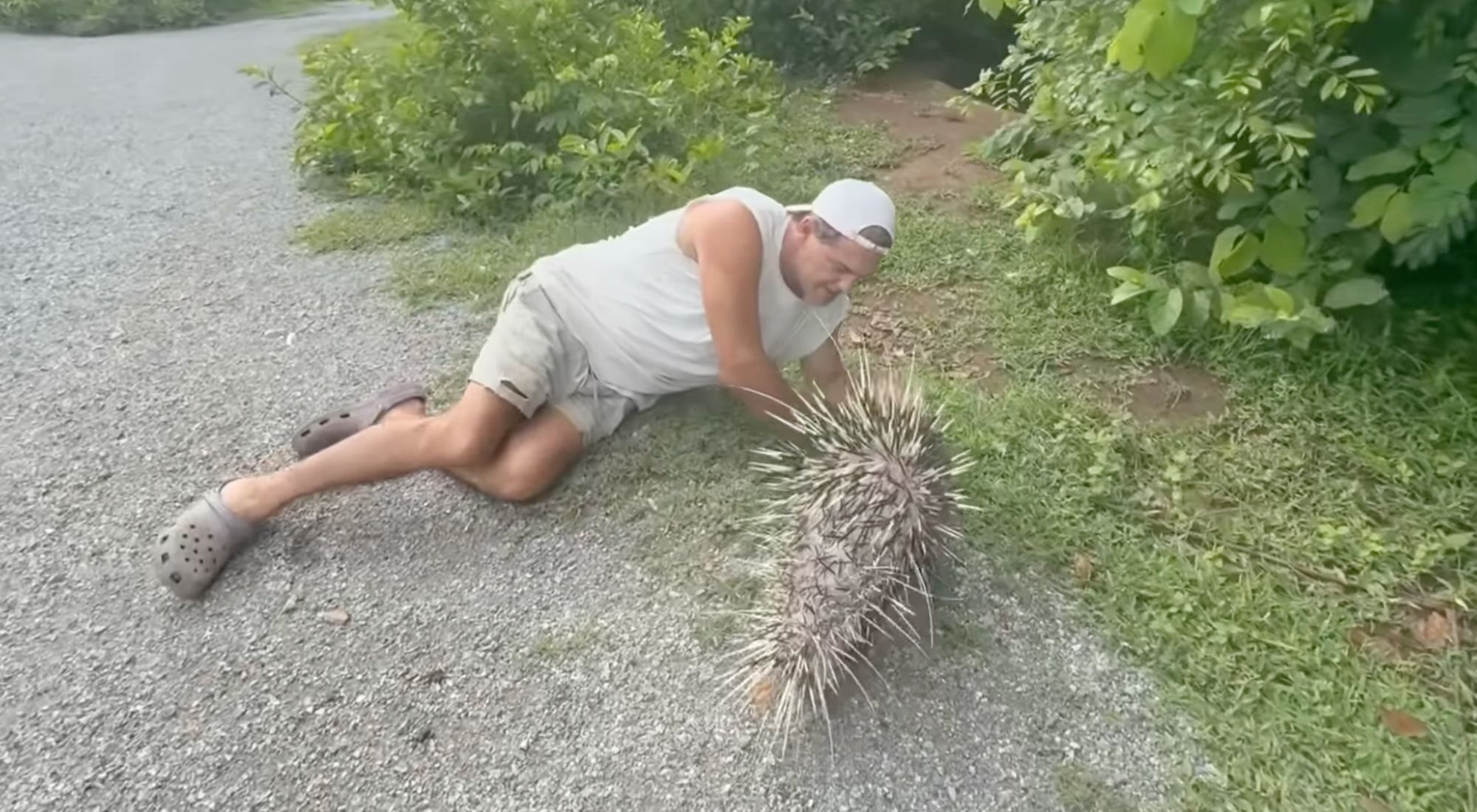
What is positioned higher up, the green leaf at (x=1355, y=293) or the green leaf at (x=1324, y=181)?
the green leaf at (x=1324, y=181)

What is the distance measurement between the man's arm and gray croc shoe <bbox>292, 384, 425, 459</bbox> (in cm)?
115

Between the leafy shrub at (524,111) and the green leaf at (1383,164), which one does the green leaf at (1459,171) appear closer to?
the green leaf at (1383,164)

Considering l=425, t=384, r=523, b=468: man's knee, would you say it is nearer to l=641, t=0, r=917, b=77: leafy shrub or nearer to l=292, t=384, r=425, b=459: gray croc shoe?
l=292, t=384, r=425, b=459: gray croc shoe

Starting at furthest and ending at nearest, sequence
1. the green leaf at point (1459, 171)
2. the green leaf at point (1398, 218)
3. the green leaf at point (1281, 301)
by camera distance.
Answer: the green leaf at point (1281, 301), the green leaf at point (1398, 218), the green leaf at point (1459, 171)

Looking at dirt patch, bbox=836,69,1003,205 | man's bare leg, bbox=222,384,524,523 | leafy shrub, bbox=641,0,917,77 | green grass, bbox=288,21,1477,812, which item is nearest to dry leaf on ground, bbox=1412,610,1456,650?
green grass, bbox=288,21,1477,812

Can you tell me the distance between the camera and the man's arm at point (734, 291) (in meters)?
2.85

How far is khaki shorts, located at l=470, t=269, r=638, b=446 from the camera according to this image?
316 cm

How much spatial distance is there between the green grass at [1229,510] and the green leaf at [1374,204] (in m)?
0.54

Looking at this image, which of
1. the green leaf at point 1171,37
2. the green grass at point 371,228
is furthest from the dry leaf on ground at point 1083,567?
the green grass at point 371,228

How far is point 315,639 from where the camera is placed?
9.23 ft

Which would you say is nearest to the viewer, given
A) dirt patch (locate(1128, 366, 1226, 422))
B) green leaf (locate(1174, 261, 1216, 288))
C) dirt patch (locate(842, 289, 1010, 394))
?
dirt patch (locate(1128, 366, 1226, 422))

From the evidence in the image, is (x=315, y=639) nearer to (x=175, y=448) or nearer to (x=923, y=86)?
(x=175, y=448)

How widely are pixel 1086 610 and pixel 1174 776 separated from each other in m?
0.52

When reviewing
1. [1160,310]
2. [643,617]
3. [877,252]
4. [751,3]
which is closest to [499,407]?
[643,617]
